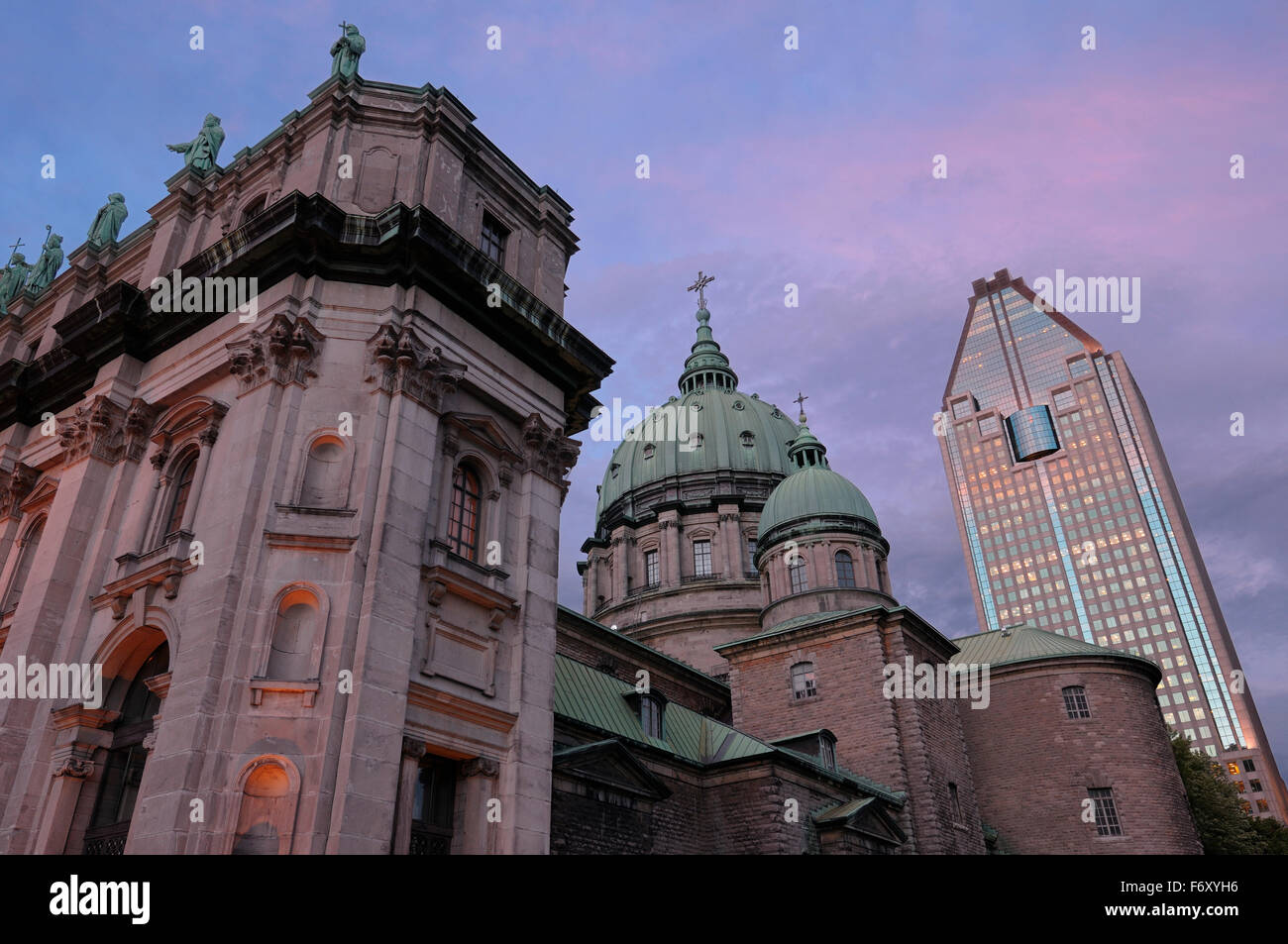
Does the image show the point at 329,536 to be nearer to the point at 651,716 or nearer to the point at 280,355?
the point at 280,355

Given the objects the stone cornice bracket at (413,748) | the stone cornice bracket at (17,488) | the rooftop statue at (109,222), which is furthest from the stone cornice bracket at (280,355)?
the rooftop statue at (109,222)

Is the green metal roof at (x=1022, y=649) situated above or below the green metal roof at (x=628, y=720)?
above

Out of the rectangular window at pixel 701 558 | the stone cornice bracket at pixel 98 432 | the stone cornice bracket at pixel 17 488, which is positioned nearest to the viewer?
the stone cornice bracket at pixel 98 432

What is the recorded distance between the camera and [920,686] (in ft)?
130

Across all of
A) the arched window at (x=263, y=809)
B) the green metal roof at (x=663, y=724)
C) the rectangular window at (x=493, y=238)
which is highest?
the rectangular window at (x=493, y=238)

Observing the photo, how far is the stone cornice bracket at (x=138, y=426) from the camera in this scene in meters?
21.6

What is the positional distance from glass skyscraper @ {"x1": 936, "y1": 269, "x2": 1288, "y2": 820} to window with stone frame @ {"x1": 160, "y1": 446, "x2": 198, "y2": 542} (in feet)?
441

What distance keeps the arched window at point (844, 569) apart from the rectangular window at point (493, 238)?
91.0 feet

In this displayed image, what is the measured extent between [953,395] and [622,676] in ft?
565

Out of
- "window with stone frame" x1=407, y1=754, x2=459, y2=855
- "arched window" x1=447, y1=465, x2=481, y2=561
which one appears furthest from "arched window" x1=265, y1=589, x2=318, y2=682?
"arched window" x1=447, y1=465, x2=481, y2=561

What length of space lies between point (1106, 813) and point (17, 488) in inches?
1722

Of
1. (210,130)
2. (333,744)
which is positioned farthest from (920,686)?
(210,130)

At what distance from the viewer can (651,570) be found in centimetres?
6066

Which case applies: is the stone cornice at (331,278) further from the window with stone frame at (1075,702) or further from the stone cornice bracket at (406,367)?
the window with stone frame at (1075,702)
